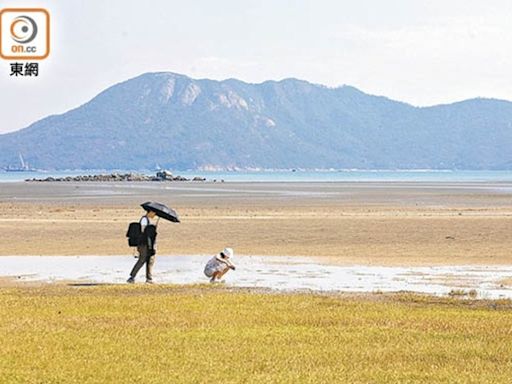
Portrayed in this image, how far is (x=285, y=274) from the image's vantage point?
2956 cm

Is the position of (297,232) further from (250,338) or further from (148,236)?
(250,338)

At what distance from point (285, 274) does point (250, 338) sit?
12.5 meters

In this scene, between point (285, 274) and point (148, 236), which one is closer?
point (148, 236)

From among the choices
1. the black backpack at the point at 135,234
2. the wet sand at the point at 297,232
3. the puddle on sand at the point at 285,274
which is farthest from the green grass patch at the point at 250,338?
the wet sand at the point at 297,232

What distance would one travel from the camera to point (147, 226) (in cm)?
2695

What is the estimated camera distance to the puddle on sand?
86.1 feet

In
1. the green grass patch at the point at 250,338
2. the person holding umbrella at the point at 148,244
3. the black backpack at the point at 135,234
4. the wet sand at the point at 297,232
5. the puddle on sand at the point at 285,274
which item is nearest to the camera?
the green grass patch at the point at 250,338

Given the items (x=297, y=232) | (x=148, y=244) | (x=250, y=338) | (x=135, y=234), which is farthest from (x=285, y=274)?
(x=297, y=232)

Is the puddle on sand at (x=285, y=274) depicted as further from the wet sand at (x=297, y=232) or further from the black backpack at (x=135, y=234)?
the wet sand at (x=297, y=232)

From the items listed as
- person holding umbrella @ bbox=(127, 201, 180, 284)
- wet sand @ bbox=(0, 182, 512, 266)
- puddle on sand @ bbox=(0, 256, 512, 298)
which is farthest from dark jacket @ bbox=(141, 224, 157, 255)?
wet sand @ bbox=(0, 182, 512, 266)

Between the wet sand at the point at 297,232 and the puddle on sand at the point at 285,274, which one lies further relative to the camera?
the wet sand at the point at 297,232

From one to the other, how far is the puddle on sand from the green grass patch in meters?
3.08

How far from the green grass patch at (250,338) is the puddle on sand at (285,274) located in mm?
3083

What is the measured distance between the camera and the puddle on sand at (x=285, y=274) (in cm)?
2625
